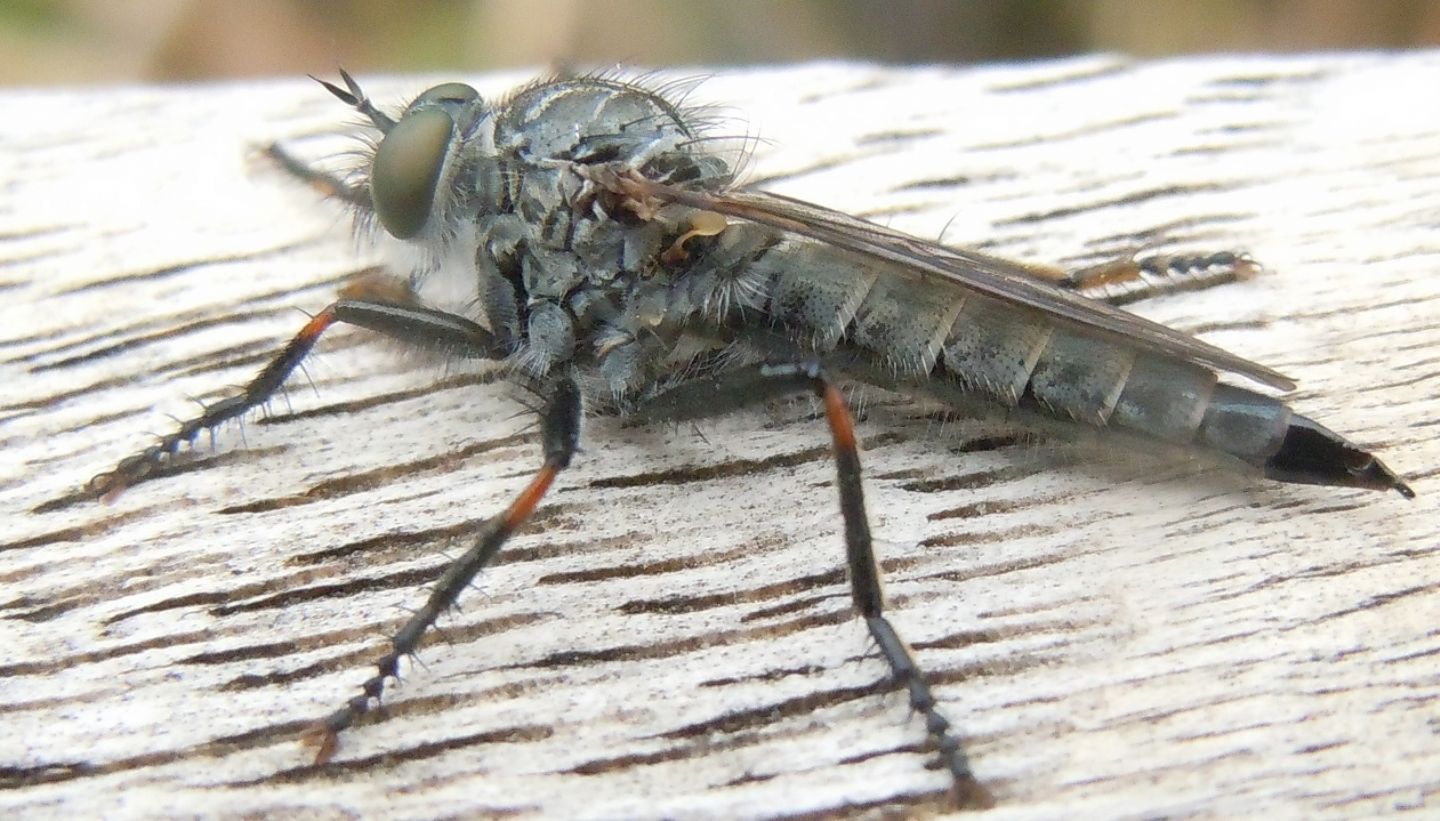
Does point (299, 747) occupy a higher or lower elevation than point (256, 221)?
lower

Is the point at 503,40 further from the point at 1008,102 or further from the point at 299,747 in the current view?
the point at 299,747

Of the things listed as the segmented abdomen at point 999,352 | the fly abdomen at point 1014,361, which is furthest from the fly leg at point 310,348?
the segmented abdomen at point 999,352

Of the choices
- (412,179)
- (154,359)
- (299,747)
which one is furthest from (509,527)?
(154,359)


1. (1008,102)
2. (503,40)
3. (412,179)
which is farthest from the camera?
(503,40)

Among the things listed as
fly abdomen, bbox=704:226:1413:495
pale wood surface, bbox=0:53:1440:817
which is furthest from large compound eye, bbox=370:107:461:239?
fly abdomen, bbox=704:226:1413:495

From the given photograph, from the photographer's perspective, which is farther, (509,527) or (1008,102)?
(1008,102)

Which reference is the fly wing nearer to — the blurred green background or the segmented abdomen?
the segmented abdomen

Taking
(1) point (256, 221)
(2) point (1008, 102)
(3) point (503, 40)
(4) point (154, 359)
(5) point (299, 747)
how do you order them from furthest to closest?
1. (3) point (503, 40)
2. (2) point (1008, 102)
3. (1) point (256, 221)
4. (4) point (154, 359)
5. (5) point (299, 747)
